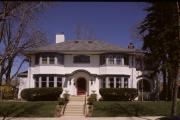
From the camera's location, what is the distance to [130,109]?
96.3ft

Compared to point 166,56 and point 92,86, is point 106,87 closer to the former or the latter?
point 92,86

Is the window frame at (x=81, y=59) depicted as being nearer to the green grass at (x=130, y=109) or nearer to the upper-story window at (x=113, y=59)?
the upper-story window at (x=113, y=59)

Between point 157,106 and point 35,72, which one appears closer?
point 157,106

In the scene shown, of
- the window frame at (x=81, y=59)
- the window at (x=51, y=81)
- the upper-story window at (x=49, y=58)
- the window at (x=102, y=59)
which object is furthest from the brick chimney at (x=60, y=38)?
the window at (x=102, y=59)

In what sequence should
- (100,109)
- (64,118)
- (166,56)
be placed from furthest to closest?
(166,56), (100,109), (64,118)

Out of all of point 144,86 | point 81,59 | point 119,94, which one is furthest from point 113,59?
point 144,86

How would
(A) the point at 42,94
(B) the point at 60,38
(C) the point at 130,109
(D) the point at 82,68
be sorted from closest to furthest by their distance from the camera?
(C) the point at 130,109 < (A) the point at 42,94 < (D) the point at 82,68 < (B) the point at 60,38

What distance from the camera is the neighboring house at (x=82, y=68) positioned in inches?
1577

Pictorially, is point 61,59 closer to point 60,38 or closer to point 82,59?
point 82,59

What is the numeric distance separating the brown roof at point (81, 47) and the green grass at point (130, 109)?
1028 centimetres

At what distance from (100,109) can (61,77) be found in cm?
1213

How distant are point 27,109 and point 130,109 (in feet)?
27.3

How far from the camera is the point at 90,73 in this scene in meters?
40.2

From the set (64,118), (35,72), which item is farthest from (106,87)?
(64,118)
